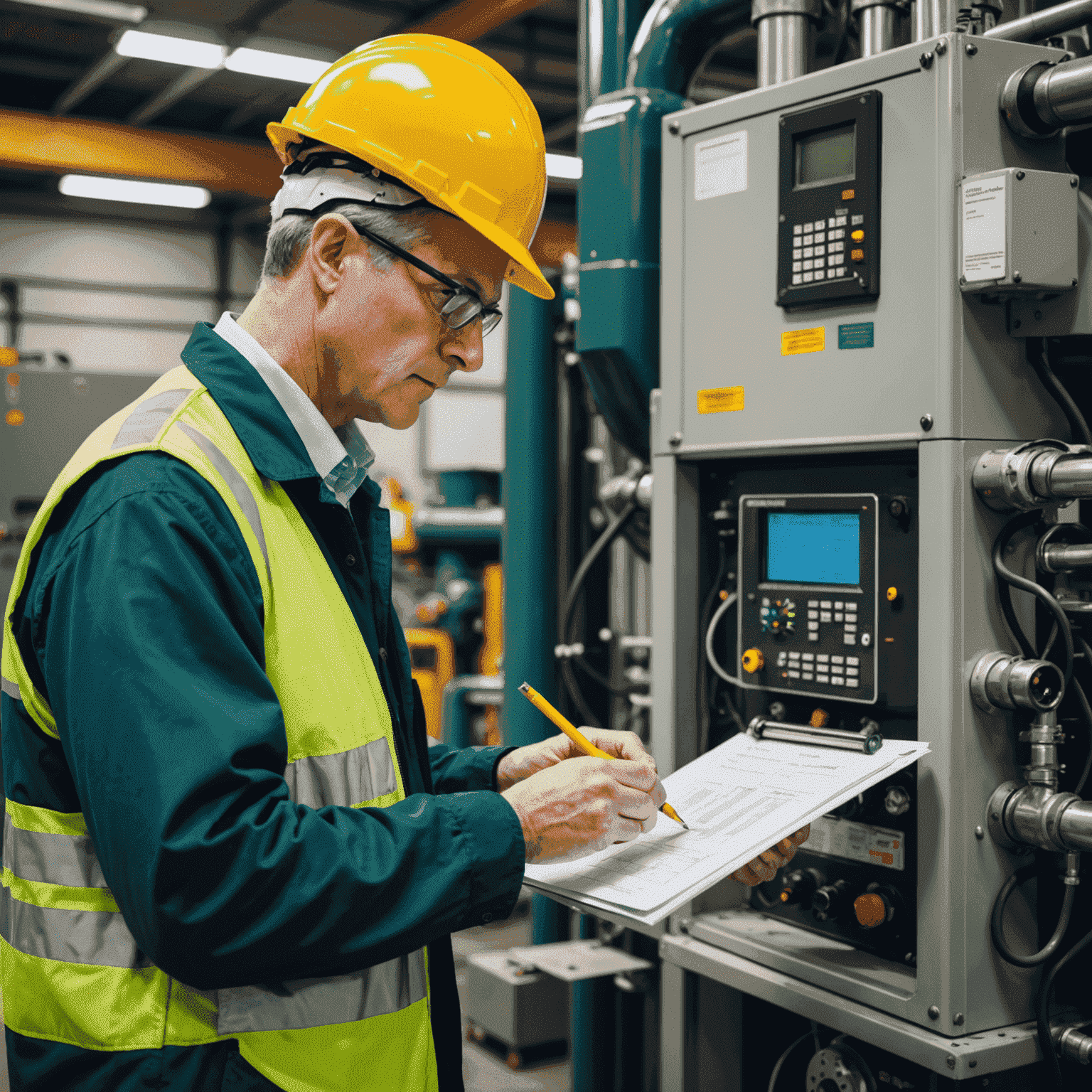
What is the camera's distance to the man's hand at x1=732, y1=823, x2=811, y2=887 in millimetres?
1361

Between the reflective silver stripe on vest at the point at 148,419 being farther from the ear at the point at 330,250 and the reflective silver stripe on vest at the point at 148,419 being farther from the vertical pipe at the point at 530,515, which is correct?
the vertical pipe at the point at 530,515

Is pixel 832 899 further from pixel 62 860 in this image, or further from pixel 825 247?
pixel 62 860

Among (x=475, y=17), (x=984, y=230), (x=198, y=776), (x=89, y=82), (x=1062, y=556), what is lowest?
(x=198, y=776)

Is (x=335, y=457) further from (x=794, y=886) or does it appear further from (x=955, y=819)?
(x=794, y=886)

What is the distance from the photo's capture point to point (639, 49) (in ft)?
6.79

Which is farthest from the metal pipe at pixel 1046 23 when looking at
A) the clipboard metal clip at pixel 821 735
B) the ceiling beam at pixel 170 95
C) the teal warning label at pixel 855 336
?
the ceiling beam at pixel 170 95

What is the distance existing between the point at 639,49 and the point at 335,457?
130 centimetres

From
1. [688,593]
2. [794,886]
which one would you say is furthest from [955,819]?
[688,593]

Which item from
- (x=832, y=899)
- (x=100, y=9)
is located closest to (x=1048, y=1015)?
(x=832, y=899)

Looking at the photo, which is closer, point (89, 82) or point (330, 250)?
point (330, 250)

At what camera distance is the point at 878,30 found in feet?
5.22

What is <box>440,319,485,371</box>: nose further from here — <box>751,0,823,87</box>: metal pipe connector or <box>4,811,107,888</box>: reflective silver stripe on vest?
<box>751,0,823,87</box>: metal pipe connector

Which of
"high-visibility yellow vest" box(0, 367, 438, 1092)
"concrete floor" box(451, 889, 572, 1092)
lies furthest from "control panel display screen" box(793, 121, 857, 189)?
"concrete floor" box(451, 889, 572, 1092)

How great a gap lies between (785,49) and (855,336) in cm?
52
